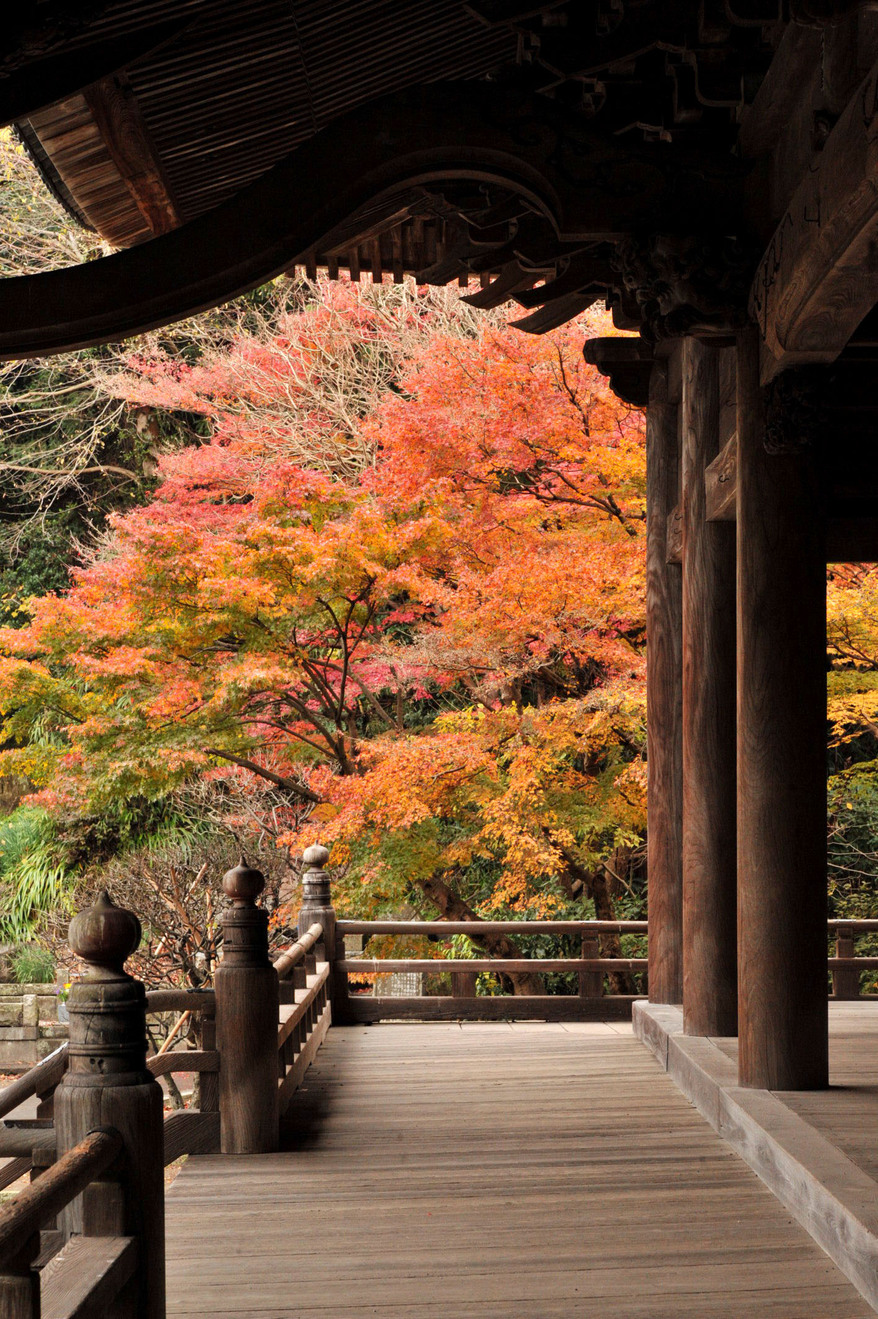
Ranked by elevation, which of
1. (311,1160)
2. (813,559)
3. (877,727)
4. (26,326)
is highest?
(26,326)

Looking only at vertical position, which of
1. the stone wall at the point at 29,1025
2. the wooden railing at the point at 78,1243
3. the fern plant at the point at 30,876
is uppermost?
the wooden railing at the point at 78,1243

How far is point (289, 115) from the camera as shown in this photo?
4.07m

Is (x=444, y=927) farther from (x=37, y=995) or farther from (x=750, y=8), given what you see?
(x=37, y=995)

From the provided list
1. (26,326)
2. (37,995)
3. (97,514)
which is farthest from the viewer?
(97,514)

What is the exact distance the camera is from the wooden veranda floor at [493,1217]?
3.07 m

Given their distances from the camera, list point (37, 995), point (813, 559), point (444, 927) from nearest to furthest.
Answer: point (813, 559) < point (444, 927) < point (37, 995)

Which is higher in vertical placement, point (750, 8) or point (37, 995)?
point (750, 8)

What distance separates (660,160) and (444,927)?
16.3ft

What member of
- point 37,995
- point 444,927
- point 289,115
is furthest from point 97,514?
point 289,115

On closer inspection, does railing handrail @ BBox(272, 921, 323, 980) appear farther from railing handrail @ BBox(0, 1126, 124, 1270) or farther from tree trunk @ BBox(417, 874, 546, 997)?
tree trunk @ BBox(417, 874, 546, 997)

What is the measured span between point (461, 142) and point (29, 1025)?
42.2 ft

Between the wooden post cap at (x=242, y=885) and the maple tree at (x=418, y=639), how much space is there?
14.3ft

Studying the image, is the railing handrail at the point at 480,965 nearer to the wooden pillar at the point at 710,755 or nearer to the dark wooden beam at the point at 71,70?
the wooden pillar at the point at 710,755

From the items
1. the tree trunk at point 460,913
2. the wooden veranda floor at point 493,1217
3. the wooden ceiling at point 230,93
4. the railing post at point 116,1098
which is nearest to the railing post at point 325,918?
the wooden veranda floor at point 493,1217
